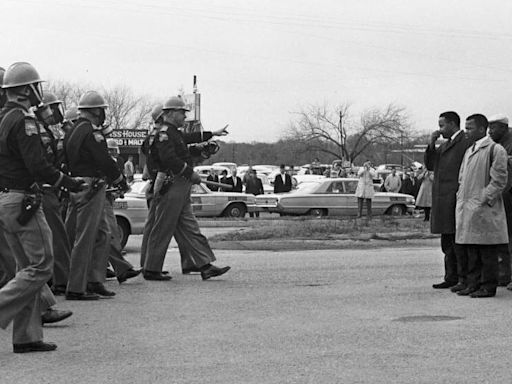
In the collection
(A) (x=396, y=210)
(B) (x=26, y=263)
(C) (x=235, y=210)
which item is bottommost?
(A) (x=396, y=210)

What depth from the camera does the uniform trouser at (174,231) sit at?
11.9m

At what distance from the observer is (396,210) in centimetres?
2955

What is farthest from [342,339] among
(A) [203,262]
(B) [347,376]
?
(A) [203,262]

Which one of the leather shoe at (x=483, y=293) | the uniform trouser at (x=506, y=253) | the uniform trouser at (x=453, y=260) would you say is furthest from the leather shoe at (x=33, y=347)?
the uniform trouser at (x=506, y=253)

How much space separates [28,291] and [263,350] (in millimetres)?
1793

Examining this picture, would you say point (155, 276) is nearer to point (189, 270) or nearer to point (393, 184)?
point (189, 270)

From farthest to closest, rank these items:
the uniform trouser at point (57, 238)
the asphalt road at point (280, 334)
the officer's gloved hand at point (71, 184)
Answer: the uniform trouser at point (57, 238) < the officer's gloved hand at point (71, 184) < the asphalt road at point (280, 334)

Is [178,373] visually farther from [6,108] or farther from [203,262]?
[203,262]

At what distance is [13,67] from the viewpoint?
788 centimetres

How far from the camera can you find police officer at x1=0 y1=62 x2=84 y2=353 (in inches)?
296

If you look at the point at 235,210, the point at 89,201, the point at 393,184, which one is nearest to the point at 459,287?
the point at 89,201

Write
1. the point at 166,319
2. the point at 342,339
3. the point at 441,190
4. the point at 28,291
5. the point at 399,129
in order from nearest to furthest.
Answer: the point at 28,291
the point at 342,339
the point at 166,319
the point at 441,190
the point at 399,129

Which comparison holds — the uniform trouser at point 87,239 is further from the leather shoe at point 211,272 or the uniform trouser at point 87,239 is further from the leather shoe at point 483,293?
the leather shoe at point 483,293

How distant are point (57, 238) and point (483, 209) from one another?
173 inches
